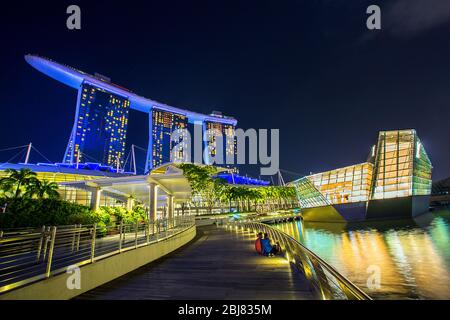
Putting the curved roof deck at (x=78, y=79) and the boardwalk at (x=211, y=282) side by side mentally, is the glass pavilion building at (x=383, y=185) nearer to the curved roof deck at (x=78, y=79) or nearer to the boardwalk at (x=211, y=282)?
the boardwalk at (x=211, y=282)

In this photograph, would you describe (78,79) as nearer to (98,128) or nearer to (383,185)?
(98,128)

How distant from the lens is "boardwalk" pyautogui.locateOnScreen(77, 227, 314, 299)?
17.6ft

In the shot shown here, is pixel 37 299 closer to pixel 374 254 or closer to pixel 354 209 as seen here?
pixel 374 254

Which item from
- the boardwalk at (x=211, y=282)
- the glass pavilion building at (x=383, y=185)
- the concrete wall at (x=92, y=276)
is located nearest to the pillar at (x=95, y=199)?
the concrete wall at (x=92, y=276)

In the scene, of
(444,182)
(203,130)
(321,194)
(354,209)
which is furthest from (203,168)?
(203,130)

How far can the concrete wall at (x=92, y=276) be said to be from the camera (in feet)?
14.5

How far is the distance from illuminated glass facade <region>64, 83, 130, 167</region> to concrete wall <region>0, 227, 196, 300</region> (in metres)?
107

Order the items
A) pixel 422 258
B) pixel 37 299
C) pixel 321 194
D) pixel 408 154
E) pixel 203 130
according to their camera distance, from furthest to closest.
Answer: pixel 203 130
pixel 321 194
pixel 408 154
pixel 422 258
pixel 37 299

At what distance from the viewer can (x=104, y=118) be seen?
427ft

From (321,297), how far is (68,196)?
5489 cm

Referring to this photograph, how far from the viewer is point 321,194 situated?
45.2m

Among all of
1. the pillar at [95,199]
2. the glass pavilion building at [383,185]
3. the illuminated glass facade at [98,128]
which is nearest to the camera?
the pillar at [95,199]

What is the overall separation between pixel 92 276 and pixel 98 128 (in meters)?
136

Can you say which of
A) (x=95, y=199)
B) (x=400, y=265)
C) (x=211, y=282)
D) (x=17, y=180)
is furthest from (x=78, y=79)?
(x=400, y=265)
